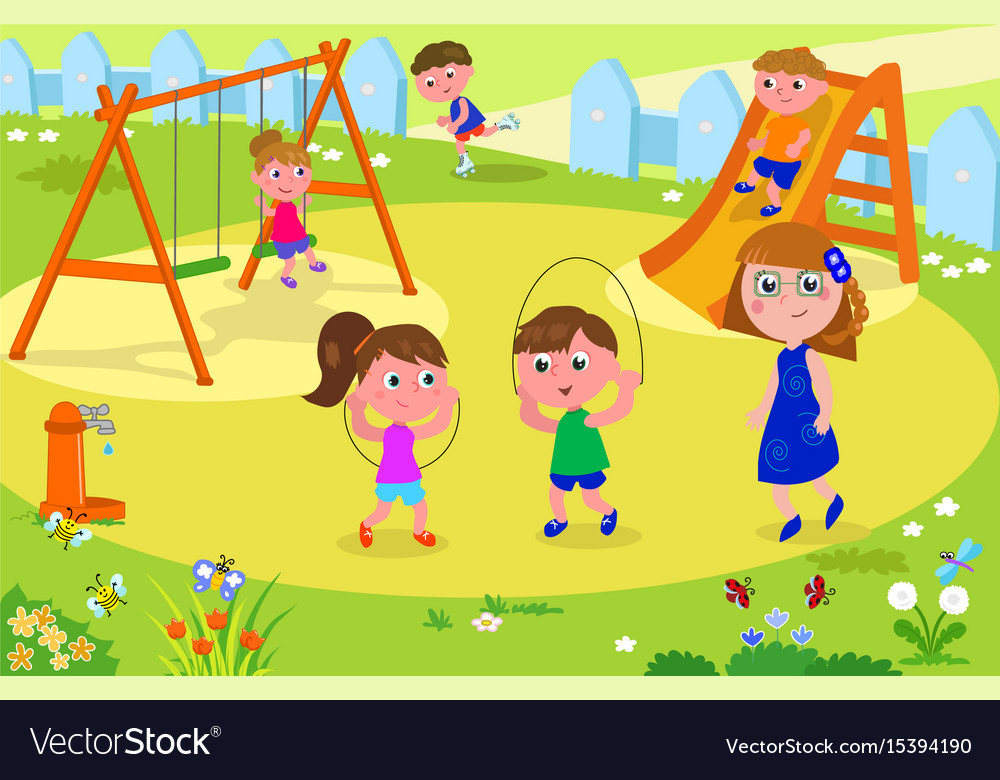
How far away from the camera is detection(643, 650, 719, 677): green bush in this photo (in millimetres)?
9523

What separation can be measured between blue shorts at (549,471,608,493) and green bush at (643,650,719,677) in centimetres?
103

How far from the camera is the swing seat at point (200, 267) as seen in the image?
11.6m

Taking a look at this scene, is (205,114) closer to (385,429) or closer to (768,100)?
(768,100)

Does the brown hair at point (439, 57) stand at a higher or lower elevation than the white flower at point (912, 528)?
higher

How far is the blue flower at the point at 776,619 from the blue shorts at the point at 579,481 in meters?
1.16

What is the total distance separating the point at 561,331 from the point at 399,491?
1.24m

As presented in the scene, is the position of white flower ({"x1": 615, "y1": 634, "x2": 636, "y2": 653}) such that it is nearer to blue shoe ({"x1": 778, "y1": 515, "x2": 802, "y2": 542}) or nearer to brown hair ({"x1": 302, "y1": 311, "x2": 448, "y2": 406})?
blue shoe ({"x1": 778, "y1": 515, "x2": 802, "y2": 542})

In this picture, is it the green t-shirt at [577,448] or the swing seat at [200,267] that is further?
the swing seat at [200,267]

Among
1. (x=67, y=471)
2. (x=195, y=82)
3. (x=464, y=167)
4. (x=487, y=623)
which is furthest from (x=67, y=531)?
(x=195, y=82)

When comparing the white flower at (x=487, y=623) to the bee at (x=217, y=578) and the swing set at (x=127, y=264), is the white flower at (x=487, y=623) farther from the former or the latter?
the swing set at (x=127, y=264)

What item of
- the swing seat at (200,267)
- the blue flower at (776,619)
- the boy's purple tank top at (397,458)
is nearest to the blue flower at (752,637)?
the blue flower at (776,619)

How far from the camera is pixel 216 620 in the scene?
9.59 metres

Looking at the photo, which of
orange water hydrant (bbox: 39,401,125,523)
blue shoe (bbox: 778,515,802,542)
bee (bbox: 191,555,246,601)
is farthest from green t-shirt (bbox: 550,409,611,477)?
orange water hydrant (bbox: 39,401,125,523)

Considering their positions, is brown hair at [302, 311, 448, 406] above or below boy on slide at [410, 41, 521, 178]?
below
